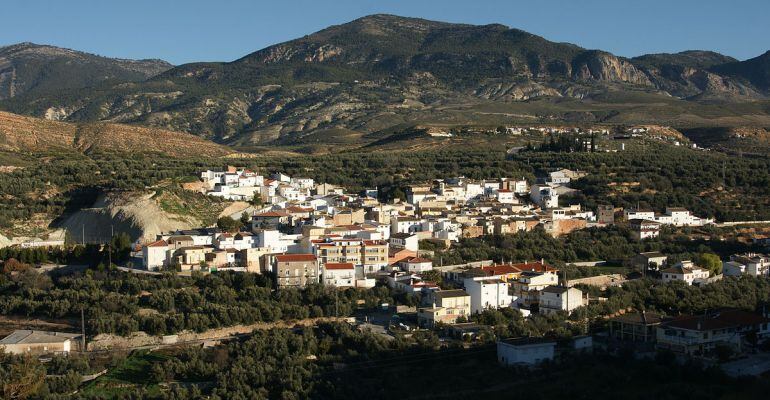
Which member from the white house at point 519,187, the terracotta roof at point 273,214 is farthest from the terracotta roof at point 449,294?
the white house at point 519,187

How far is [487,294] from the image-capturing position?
3197cm

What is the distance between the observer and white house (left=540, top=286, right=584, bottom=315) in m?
31.4

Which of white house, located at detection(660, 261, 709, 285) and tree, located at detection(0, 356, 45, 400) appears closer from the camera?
tree, located at detection(0, 356, 45, 400)

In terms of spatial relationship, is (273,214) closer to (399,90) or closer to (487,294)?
(487,294)

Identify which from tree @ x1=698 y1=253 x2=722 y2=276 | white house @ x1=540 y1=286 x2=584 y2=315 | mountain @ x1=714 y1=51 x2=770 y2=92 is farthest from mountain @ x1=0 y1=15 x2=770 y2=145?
white house @ x1=540 y1=286 x2=584 y2=315

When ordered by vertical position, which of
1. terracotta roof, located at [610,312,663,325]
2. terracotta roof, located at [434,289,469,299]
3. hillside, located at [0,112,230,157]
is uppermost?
hillside, located at [0,112,230,157]

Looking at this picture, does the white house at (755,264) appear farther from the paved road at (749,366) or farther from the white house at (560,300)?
the paved road at (749,366)

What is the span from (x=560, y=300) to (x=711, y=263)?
8.76 metres

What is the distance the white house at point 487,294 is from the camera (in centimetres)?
3178

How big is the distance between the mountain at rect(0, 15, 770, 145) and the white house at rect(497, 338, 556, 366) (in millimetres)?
63996

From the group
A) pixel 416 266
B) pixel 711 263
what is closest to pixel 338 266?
pixel 416 266

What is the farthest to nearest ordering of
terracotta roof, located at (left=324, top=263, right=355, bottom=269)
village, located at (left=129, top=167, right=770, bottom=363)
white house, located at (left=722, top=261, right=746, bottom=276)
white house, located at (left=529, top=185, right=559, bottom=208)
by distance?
white house, located at (left=529, top=185, right=559, bottom=208) → white house, located at (left=722, top=261, right=746, bottom=276) → terracotta roof, located at (left=324, top=263, right=355, bottom=269) → village, located at (left=129, top=167, right=770, bottom=363)

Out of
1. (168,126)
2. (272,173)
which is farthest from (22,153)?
(168,126)

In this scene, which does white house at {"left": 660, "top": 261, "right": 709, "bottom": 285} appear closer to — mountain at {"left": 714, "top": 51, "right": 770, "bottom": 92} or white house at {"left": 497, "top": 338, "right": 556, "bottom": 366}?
white house at {"left": 497, "top": 338, "right": 556, "bottom": 366}
